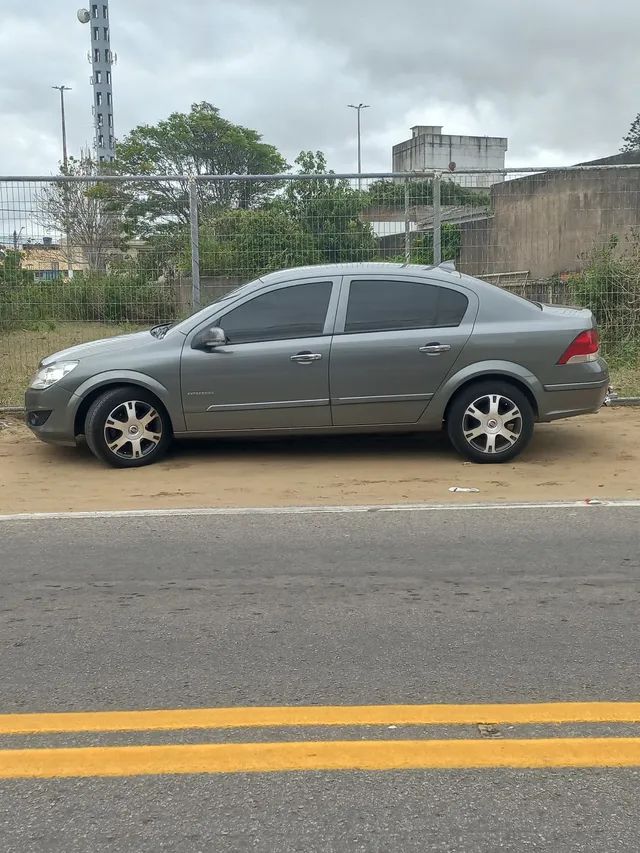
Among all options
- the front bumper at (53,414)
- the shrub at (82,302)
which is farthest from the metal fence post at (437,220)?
the front bumper at (53,414)

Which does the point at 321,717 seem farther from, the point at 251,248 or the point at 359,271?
the point at 251,248

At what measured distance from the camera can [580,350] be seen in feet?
24.2

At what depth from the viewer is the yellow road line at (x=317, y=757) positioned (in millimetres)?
2902

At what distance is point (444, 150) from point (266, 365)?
150ft

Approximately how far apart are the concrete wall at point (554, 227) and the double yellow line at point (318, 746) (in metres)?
8.46

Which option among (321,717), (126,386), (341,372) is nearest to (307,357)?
(341,372)

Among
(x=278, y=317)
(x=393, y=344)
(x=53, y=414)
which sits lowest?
(x=53, y=414)

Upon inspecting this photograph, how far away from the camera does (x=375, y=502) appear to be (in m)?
6.35

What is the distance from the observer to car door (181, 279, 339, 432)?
7383mm

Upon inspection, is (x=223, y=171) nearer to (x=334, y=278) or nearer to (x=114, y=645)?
(x=334, y=278)

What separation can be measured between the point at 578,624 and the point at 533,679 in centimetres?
64

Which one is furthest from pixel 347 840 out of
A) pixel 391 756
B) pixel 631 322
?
pixel 631 322

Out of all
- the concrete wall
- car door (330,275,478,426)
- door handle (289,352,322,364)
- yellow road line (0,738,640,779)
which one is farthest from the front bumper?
the concrete wall

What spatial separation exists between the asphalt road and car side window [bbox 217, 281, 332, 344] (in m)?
2.09
